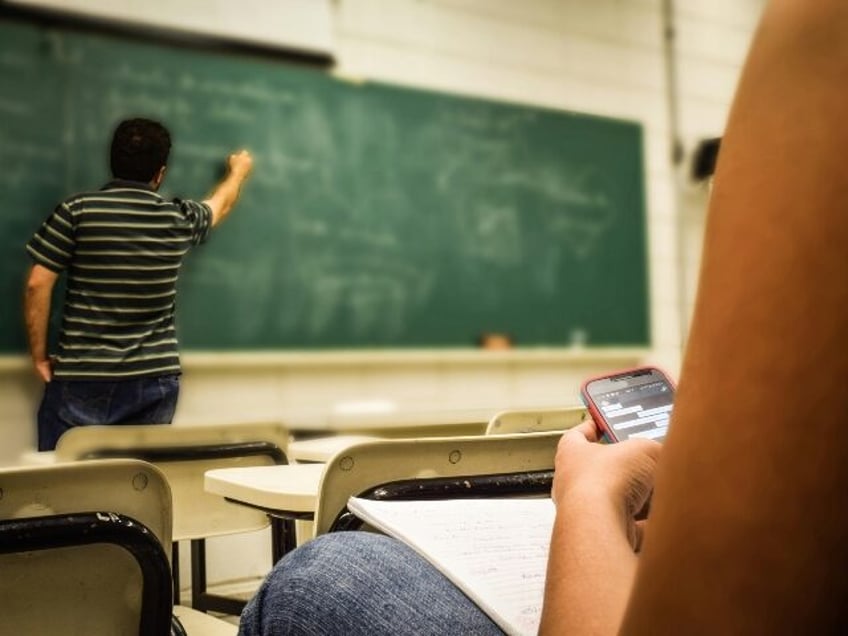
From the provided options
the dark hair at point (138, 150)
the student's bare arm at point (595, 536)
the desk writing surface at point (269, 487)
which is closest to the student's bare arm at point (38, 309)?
the dark hair at point (138, 150)

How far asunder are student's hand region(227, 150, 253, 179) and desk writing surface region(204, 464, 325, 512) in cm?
204

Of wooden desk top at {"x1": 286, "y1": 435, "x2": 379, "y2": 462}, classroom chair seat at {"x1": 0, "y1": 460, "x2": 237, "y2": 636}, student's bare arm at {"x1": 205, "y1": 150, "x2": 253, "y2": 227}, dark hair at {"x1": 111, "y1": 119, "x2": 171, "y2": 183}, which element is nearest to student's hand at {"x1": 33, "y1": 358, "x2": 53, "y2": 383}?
dark hair at {"x1": 111, "y1": 119, "x2": 171, "y2": 183}

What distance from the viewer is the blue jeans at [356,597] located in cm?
58

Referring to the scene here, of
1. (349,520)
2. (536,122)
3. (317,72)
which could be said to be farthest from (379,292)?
(349,520)

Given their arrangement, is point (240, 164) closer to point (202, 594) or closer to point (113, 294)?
point (113, 294)

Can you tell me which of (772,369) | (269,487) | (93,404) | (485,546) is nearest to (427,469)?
(269,487)

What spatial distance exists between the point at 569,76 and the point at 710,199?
4525 mm

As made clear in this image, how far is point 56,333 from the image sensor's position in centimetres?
316

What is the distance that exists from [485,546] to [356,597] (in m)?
0.17

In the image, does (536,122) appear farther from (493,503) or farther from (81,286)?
(493,503)

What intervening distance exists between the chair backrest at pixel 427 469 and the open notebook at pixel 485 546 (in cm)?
47

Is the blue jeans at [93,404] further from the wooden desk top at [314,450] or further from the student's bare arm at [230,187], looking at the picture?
the wooden desk top at [314,450]

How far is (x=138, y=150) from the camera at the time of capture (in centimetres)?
311

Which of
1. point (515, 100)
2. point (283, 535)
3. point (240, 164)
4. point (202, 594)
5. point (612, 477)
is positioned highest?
point (515, 100)
